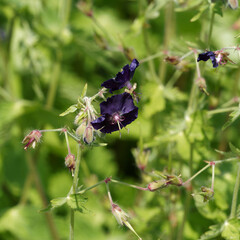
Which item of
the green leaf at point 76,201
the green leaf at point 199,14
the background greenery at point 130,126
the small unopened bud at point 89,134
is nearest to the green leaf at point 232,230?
the background greenery at point 130,126

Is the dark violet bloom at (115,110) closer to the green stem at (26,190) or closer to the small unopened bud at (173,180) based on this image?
the small unopened bud at (173,180)

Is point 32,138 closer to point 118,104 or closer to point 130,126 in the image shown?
point 118,104

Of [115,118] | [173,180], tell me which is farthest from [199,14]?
[173,180]

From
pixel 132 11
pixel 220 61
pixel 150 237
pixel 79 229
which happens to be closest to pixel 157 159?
pixel 150 237

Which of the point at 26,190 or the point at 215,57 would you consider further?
the point at 26,190

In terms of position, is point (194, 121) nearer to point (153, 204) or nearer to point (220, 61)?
point (220, 61)

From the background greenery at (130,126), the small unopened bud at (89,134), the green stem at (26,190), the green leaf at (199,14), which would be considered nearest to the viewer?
the small unopened bud at (89,134)

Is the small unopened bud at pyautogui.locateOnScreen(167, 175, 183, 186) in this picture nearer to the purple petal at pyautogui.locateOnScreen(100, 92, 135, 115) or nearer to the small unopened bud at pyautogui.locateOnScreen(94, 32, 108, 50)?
the purple petal at pyautogui.locateOnScreen(100, 92, 135, 115)
